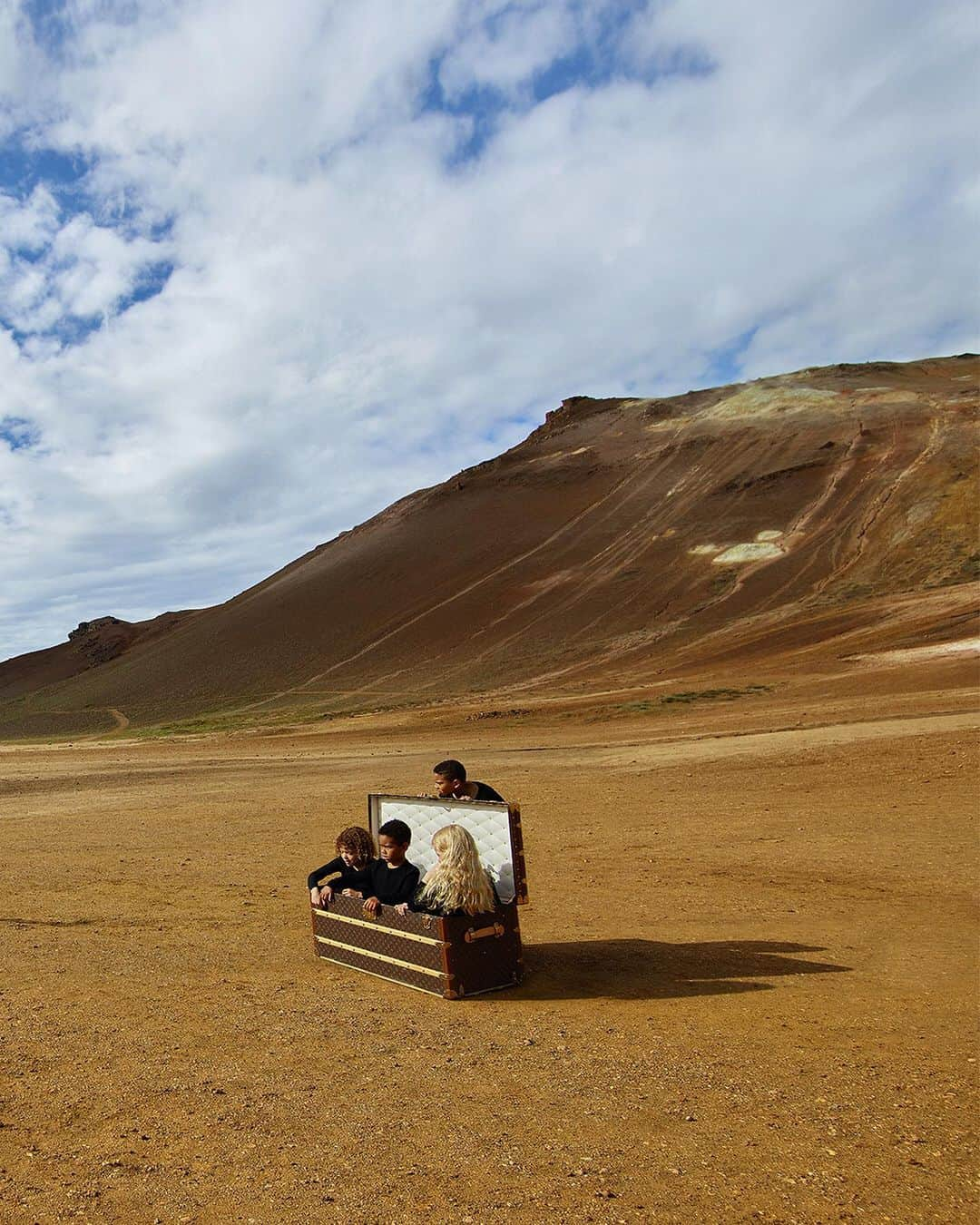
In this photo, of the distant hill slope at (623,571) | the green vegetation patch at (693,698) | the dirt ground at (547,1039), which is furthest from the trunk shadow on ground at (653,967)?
the distant hill slope at (623,571)

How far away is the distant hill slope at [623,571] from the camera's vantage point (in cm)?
4816

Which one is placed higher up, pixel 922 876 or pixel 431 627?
pixel 431 627

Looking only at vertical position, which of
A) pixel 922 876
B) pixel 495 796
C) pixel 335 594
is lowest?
pixel 922 876

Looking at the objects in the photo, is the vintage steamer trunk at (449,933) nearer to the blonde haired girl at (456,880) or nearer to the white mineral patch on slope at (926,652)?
the blonde haired girl at (456,880)

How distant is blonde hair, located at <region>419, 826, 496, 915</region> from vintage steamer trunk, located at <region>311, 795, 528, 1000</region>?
97 millimetres


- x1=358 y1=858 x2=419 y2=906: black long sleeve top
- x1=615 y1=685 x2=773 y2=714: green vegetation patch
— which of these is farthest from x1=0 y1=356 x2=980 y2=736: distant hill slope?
x1=358 y1=858 x2=419 y2=906: black long sleeve top

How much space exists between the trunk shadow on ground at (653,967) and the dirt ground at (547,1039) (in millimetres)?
32

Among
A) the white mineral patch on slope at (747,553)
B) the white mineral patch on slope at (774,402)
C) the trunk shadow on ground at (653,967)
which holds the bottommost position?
the trunk shadow on ground at (653,967)

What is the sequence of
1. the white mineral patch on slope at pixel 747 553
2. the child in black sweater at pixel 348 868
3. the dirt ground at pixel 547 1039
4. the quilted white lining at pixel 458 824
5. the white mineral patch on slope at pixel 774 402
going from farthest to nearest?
the white mineral patch on slope at pixel 774 402 < the white mineral patch on slope at pixel 747 553 < the child in black sweater at pixel 348 868 < the quilted white lining at pixel 458 824 < the dirt ground at pixel 547 1039

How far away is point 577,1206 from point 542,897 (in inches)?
239

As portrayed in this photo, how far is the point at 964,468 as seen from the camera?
57.8 meters

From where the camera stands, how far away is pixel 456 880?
6352mm

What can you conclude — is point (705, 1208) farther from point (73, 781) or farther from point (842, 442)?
point (842, 442)

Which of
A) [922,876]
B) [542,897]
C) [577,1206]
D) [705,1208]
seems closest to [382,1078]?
[577,1206]
